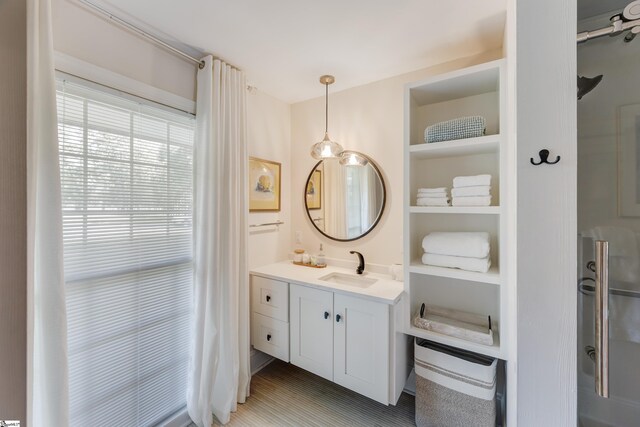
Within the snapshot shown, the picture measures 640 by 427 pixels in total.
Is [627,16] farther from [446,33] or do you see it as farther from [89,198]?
[89,198]

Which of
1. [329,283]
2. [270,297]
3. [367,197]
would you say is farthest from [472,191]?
[270,297]

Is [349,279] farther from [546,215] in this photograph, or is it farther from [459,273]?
[546,215]

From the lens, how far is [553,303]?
867mm

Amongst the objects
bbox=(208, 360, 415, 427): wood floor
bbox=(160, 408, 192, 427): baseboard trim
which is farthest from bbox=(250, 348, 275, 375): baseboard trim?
bbox=(160, 408, 192, 427): baseboard trim

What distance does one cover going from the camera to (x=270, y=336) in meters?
2.06

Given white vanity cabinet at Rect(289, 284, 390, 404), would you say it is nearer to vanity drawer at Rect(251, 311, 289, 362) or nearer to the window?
vanity drawer at Rect(251, 311, 289, 362)

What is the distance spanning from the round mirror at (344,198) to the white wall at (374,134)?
67 millimetres

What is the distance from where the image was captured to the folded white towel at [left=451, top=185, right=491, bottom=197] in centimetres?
146

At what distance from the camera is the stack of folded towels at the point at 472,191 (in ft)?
4.76

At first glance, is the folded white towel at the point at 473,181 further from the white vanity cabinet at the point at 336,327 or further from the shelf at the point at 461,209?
the white vanity cabinet at the point at 336,327

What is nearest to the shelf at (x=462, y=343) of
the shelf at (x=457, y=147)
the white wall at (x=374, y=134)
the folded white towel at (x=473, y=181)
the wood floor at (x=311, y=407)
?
the white wall at (x=374, y=134)

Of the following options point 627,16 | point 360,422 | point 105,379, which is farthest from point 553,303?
point 105,379

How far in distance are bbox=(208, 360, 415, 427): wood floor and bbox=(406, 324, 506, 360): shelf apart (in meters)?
0.67

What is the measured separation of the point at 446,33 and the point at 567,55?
34.3 inches
